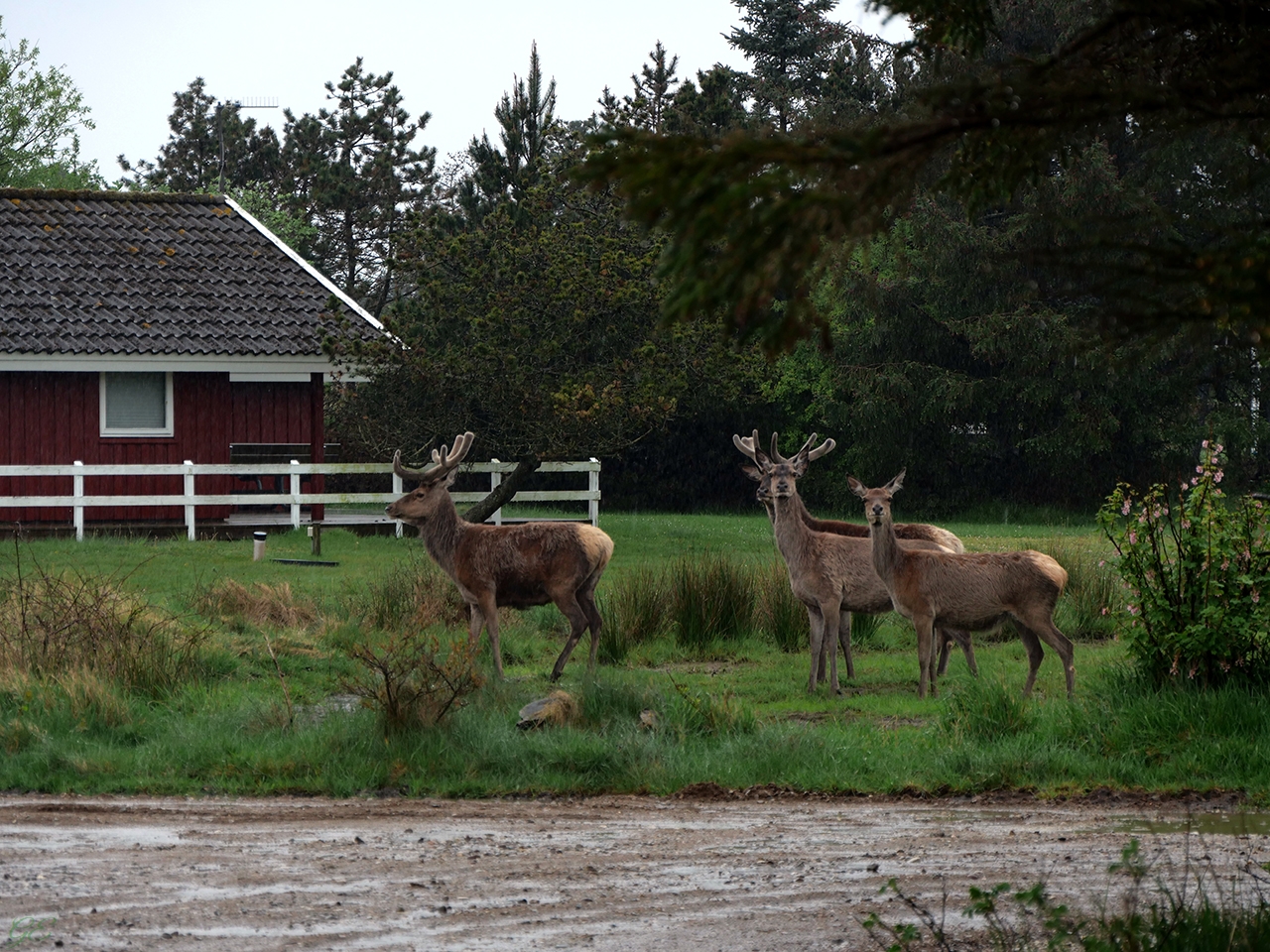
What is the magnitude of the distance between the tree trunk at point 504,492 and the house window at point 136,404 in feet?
18.2

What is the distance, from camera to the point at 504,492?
88.4 ft

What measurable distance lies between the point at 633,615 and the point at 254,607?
3894mm

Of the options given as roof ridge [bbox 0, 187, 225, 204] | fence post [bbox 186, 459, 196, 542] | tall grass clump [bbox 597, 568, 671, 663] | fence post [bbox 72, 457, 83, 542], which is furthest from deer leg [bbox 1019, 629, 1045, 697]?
roof ridge [bbox 0, 187, 225, 204]

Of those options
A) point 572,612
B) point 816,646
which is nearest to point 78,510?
point 572,612

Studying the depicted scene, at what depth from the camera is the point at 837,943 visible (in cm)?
651

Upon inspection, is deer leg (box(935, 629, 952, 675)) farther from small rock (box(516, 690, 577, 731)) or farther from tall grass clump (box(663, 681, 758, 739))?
small rock (box(516, 690, 577, 731))

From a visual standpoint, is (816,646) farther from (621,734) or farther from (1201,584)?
(1201,584)

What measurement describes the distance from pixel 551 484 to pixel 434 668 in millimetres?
26951

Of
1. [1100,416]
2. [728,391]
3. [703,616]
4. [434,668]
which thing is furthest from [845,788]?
[1100,416]

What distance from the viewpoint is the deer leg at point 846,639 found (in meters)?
14.5

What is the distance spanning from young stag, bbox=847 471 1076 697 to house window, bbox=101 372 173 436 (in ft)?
57.2

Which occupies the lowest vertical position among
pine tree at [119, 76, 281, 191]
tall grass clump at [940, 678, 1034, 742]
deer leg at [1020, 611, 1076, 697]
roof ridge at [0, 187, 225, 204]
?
tall grass clump at [940, 678, 1034, 742]

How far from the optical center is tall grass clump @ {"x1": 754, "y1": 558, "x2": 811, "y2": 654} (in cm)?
1620

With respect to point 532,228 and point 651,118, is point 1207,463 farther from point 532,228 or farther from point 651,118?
point 651,118
